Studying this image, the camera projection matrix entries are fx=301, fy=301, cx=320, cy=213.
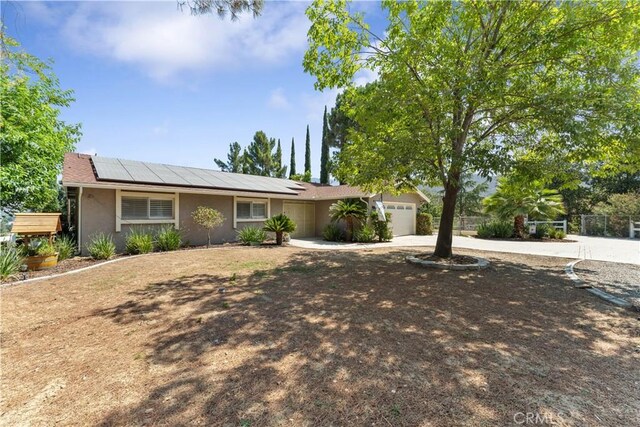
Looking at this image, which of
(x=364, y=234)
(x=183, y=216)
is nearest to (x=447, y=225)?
(x=364, y=234)

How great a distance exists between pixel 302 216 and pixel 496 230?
1207 cm

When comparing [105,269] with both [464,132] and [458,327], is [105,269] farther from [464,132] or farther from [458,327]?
[464,132]

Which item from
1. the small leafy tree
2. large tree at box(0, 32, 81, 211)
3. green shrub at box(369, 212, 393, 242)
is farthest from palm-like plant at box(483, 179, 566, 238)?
large tree at box(0, 32, 81, 211)

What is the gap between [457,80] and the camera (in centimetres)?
690

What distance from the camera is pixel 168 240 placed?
445 inches

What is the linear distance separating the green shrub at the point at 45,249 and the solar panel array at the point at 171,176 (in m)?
3.11

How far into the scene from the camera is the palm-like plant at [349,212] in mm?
15886

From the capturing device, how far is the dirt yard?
8.03ft

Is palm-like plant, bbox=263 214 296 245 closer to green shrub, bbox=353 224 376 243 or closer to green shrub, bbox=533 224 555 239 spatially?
green shrub, bbox=353 224 376 243

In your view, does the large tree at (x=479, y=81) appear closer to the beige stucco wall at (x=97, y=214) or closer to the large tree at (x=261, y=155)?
the beige stucco wall at (x=97, y=214)

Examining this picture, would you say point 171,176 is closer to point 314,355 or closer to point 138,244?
point 138,244

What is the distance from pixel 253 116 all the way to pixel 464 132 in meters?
Answer: 8.88

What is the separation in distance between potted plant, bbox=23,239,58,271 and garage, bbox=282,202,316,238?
10816 millimetres

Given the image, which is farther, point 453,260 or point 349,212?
point 349,212
